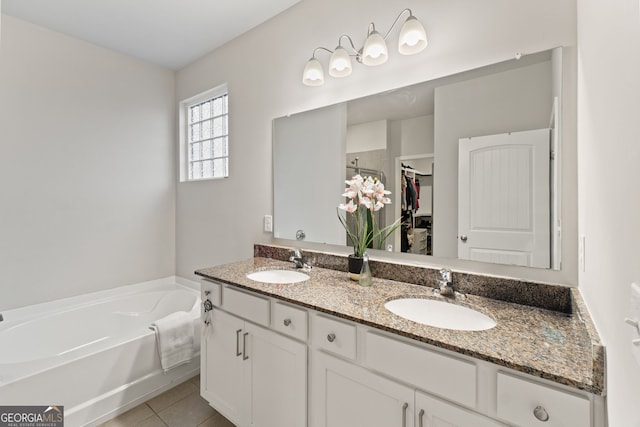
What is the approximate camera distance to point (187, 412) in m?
1.83

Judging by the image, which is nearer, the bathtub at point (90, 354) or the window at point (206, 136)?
the bathtub at point (90, 354)

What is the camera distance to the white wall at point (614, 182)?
471 millimetres

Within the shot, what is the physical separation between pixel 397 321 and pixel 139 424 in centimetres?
175

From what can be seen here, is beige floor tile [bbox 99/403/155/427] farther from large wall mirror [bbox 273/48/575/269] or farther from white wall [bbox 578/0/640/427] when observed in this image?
white wall [bbox 578/0/640/427]

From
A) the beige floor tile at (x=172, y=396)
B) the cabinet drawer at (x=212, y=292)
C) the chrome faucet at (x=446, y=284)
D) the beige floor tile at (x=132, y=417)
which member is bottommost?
the beige floor tile at (x=132, y=417)

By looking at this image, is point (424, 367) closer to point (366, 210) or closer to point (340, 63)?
point (366, 210)

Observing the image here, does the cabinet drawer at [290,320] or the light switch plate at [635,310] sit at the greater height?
the light switch plate at [635,310]

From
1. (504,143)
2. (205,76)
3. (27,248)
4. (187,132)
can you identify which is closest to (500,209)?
(504,143)

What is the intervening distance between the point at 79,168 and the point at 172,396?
6.35 feet

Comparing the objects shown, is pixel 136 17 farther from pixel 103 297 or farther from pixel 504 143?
pixel 504 143

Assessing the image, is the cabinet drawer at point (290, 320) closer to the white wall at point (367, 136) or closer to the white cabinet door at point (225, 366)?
the white cabinet door at point (225, 366)

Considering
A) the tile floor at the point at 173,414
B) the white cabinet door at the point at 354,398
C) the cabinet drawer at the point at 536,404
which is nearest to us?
the cabinet drawer at the point at 536,404

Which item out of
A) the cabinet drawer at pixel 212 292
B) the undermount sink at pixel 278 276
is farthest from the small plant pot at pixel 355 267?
the cabinet drawer at pixel 212 292

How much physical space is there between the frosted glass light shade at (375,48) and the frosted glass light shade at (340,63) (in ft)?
0.43
